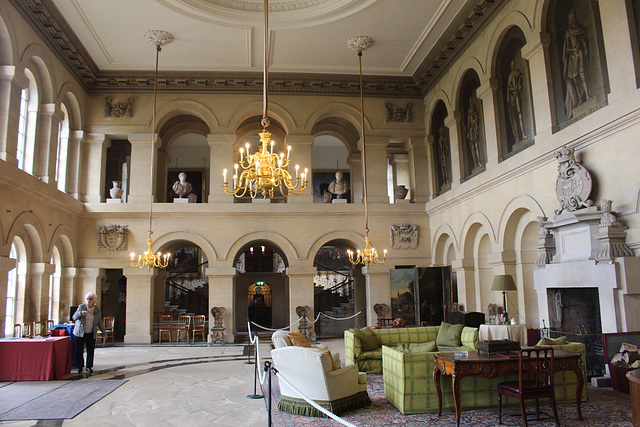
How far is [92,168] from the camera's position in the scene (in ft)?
55.6

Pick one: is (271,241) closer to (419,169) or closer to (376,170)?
(376,170)

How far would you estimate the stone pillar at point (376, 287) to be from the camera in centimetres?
1695

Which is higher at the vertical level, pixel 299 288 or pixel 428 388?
pixel 299 288

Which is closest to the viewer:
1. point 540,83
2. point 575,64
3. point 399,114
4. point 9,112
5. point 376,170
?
point 575,64

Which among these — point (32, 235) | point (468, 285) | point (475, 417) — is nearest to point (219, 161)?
point (32, 235)

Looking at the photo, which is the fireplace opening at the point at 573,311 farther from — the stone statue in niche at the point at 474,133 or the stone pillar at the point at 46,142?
the stone pillar at the point at 46,142

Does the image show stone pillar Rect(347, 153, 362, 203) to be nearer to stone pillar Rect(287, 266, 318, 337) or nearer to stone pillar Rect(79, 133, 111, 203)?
stone pillar Rect(287, 266, 318, 337)

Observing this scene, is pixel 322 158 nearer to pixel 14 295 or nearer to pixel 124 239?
pixel 124 239

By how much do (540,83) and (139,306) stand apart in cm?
1367

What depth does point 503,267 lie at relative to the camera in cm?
1220

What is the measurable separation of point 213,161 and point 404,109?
288 inches

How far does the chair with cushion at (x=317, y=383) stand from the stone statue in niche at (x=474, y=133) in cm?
909

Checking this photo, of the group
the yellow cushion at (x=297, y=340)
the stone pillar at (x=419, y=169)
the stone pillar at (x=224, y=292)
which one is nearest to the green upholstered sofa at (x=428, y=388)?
the yellow cushion at (x=297, y=340)

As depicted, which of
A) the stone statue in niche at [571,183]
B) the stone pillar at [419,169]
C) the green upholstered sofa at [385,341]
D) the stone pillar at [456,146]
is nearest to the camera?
the stone statue in niche at [571,183]
